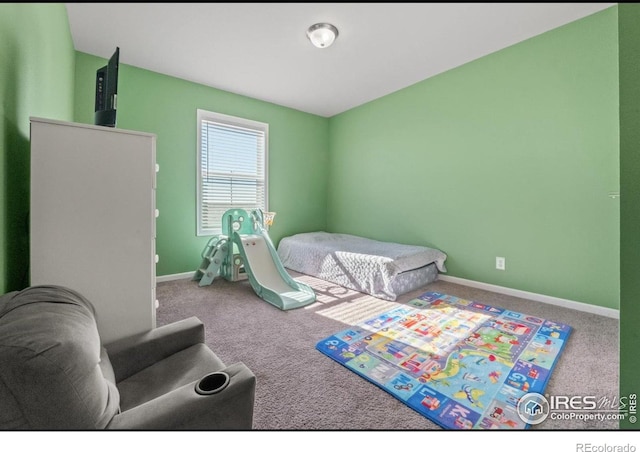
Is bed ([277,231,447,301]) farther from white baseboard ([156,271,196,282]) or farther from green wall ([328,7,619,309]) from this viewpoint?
white baseboard ([156,271,196,282])

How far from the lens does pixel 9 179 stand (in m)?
1.14

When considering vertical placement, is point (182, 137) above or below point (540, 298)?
above

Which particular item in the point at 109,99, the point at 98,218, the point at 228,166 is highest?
the point at 228,166

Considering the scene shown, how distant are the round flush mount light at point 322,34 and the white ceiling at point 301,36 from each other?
0.05m

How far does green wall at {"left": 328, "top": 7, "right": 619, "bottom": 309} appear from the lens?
2.17 m

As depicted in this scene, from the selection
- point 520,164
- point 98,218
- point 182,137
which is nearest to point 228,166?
point 182,137

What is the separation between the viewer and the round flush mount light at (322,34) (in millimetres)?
2254

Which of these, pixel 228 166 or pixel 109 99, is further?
pixel 228 166

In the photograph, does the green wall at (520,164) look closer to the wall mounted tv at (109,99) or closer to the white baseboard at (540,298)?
the white baseboard at (540,298)

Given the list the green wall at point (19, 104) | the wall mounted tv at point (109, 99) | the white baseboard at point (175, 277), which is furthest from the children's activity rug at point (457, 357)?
the white baseboard at point (175, 277)

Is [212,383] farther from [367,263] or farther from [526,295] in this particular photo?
[526,295]

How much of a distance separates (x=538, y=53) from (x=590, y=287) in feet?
7.03

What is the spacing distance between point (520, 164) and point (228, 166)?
3409 mm

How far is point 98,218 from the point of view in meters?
1.20
